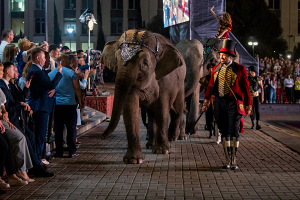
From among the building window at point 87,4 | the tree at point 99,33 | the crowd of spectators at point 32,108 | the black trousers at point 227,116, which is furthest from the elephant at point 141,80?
the building window at point 87,4

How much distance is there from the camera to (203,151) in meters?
10.4

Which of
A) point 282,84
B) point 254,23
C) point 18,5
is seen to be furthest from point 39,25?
point 282,84

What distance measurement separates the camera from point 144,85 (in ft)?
28.8

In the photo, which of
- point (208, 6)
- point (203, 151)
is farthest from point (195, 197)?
point (208, 6)

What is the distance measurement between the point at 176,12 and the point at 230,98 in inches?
745

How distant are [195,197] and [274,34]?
142ft

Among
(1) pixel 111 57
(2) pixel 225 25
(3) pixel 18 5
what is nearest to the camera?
(1) pixel 111 57

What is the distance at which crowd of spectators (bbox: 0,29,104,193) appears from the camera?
270 inches

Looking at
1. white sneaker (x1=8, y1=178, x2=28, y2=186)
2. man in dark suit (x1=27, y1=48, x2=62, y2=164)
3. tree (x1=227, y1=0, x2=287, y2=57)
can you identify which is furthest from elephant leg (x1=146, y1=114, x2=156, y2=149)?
tree (x1=227, y1=0, x2=287, y2=57)

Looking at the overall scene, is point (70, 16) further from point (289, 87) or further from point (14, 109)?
point (14, 109)

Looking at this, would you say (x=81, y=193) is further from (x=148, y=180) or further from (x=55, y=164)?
(x=55, y=164)

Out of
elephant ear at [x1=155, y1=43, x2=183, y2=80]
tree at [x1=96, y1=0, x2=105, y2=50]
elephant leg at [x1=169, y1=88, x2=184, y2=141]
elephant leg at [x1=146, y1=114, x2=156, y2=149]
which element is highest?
tree at [x1=96, y1=0, x2=105, y2=50]

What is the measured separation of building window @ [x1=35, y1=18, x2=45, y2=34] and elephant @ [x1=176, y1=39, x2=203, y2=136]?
53.1 meters

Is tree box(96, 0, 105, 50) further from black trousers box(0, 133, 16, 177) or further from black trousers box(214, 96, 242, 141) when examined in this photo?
black trousers box(0, 133, 16, 177)
